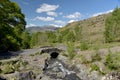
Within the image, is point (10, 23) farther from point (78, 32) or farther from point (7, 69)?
point (78, 32)

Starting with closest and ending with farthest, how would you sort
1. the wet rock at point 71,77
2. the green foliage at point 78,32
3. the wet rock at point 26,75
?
the wet rock at point 26,75 → the wet rock at point 71,77 → the green foliage at point 78,32

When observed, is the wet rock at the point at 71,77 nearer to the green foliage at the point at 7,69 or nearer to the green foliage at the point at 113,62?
the green foliage at the point at 113,62

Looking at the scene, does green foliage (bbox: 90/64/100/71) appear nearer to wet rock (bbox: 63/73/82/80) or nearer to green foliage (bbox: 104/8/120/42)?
wet rock (bbox: 63/73/82/80)

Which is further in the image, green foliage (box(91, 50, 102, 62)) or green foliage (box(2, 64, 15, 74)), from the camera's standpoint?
green foliage (box(91, 50, 102, 62))

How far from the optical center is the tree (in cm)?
5475

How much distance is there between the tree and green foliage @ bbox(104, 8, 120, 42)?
42342mm

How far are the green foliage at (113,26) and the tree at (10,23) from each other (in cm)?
4234

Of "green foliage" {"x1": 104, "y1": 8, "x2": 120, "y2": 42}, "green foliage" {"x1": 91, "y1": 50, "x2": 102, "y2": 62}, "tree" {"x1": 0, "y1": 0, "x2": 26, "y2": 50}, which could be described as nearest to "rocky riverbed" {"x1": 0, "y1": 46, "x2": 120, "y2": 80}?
"green foliage" {"x1": 91, "y1": 50, "x2": 102, "y2": 62}

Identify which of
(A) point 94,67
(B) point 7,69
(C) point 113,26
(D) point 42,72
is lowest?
(D) point 42,72

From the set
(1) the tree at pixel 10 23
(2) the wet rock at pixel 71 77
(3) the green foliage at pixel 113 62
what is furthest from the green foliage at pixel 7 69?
(3) the green foliage at pixel 113 62

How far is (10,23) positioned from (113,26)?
50.3 m

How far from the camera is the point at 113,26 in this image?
97.3m

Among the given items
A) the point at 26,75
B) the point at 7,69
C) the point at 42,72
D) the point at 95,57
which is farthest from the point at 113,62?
the point at 7,69

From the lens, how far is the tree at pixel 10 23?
54753 millimetres
